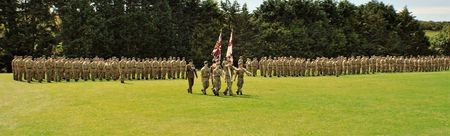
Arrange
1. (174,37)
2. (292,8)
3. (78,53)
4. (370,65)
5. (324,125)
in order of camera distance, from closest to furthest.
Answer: (324,125) < (370,65) < (78,53) < (174,37) < (292,8)

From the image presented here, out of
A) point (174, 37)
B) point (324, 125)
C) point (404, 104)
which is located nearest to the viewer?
point (324, 125)

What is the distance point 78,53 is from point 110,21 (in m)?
3.46

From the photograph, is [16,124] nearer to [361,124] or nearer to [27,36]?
[361,124]

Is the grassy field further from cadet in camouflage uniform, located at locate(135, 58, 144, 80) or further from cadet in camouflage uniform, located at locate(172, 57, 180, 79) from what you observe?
cadet in camouflage uniform, located at locate(172, 57, 180, 79)

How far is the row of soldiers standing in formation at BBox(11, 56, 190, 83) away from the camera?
2703 centimetres

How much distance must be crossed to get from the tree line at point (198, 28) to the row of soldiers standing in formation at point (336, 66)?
38.3 ft

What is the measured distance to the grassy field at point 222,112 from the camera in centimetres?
1268

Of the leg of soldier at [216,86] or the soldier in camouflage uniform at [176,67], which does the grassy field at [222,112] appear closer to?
the leg of soldier at [216,86]

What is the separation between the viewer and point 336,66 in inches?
1409

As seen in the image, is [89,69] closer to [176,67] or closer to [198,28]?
[176,67]

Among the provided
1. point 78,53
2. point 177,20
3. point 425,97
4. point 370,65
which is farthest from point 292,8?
point 425,97

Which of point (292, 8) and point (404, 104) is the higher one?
point (292, 8)

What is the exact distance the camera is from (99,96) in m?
19.6

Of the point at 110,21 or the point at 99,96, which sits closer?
the point at 99,96
